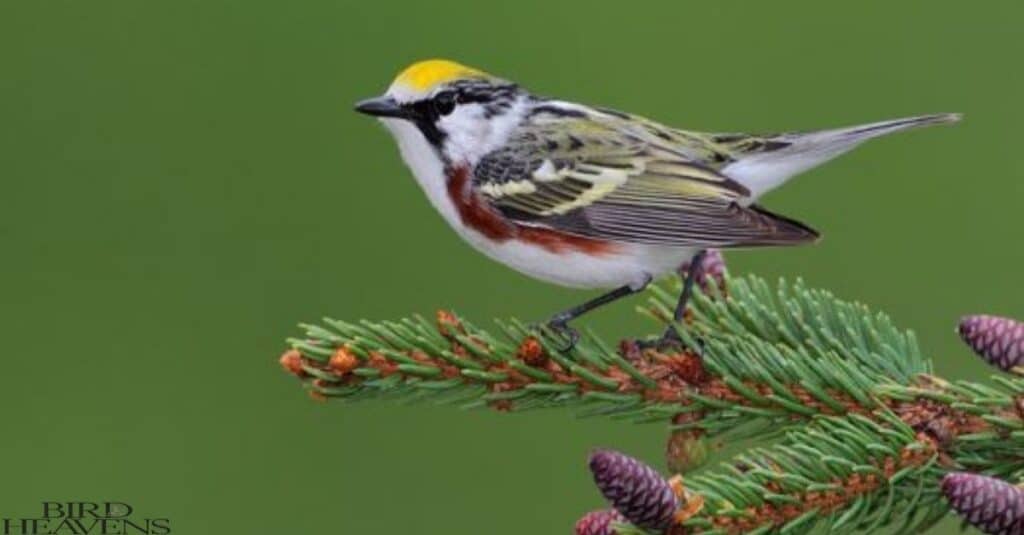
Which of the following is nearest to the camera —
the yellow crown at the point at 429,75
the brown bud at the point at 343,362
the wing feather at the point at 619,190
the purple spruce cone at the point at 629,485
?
the purple spruce cone at the point at 629,485

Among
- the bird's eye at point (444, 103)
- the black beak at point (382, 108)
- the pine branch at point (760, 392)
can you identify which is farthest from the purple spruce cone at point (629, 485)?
the bird's eye at point (444, 103)

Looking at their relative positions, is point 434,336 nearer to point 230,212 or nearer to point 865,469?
point 865,469

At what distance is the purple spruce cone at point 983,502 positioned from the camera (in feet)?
9.18

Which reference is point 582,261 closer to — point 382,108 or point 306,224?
point 382,108

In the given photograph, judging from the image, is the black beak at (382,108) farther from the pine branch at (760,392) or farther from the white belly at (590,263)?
the pine branch at (760,392)

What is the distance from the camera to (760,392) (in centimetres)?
349

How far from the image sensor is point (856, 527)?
3109mm

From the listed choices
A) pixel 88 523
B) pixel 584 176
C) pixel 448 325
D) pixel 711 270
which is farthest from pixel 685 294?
pixel 88 523

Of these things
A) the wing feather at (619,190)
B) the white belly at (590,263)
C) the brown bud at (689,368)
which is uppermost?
the wing feather at (619,190)

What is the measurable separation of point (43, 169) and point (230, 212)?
682 mm

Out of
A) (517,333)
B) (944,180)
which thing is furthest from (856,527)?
(944,180)

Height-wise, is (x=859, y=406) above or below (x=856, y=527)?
above

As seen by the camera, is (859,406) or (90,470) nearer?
(859,406)

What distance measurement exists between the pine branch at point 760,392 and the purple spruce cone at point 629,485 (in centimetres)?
1
